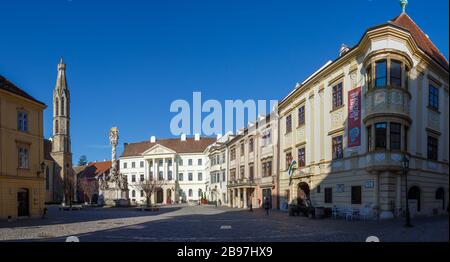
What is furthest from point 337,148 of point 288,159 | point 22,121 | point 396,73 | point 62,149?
point 62,149

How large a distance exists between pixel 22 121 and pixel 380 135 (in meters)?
26.0

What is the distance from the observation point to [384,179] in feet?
57.9

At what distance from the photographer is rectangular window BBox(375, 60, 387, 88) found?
1541 cm

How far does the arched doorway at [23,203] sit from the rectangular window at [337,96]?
80.4 ft

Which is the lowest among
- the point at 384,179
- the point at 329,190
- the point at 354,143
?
the point at 329,190

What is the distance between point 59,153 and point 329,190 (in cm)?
7199

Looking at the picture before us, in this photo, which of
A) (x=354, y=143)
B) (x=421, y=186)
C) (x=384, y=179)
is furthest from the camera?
(x=354, y=143)

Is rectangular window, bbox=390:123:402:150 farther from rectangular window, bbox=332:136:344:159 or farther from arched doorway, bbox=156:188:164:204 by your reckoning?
arched doorway, bbox=156:188:164:204

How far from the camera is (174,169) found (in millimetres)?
84062

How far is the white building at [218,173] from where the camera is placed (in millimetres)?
58812
